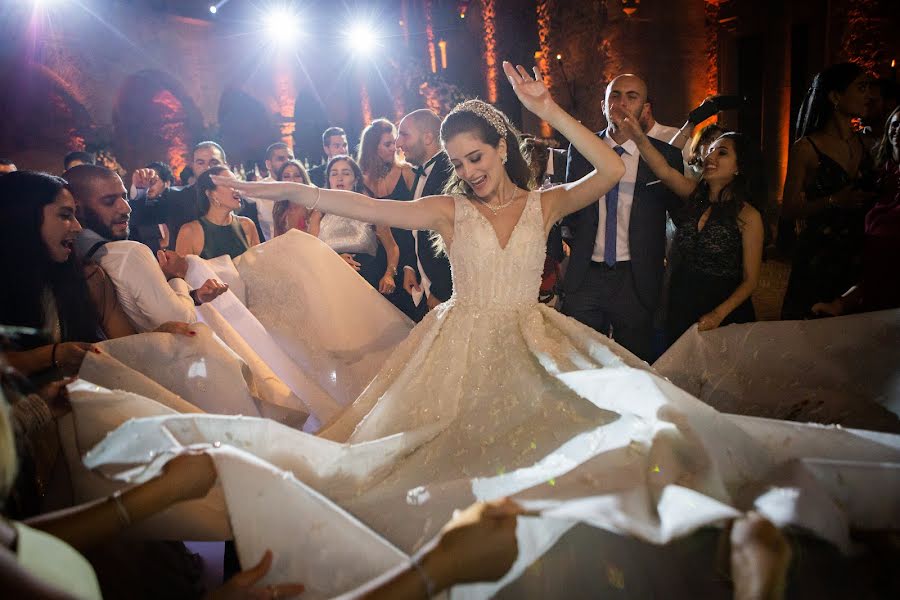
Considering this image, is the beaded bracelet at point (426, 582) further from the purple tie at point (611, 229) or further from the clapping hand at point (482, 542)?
the purple tie at point (611, 229)

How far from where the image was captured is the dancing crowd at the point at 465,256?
4.39 feet

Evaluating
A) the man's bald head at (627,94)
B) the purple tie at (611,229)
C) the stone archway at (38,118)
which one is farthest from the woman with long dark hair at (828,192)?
the stone archway at (38,118)

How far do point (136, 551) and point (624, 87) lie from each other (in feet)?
10.4

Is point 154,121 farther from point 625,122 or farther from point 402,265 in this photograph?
point 625,122

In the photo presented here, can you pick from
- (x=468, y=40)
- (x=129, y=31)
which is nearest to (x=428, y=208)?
(x=468, y=40)

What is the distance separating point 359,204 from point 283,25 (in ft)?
55.8

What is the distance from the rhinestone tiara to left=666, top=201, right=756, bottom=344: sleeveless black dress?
44.7 inches

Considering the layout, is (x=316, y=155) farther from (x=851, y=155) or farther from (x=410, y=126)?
(x=851, y=155)

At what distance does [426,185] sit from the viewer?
3.85m

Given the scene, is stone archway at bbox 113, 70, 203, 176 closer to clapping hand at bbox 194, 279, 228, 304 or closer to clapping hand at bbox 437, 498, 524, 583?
clapping hand at bbox 194, 279, 228, 304

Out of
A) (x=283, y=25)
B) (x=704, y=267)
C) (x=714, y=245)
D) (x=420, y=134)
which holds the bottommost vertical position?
(x=704, y=267)

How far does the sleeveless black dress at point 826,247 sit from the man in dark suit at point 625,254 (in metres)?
0.76

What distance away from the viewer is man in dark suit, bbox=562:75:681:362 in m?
3.25

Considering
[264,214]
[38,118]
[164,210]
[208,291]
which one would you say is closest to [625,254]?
[208,291]
